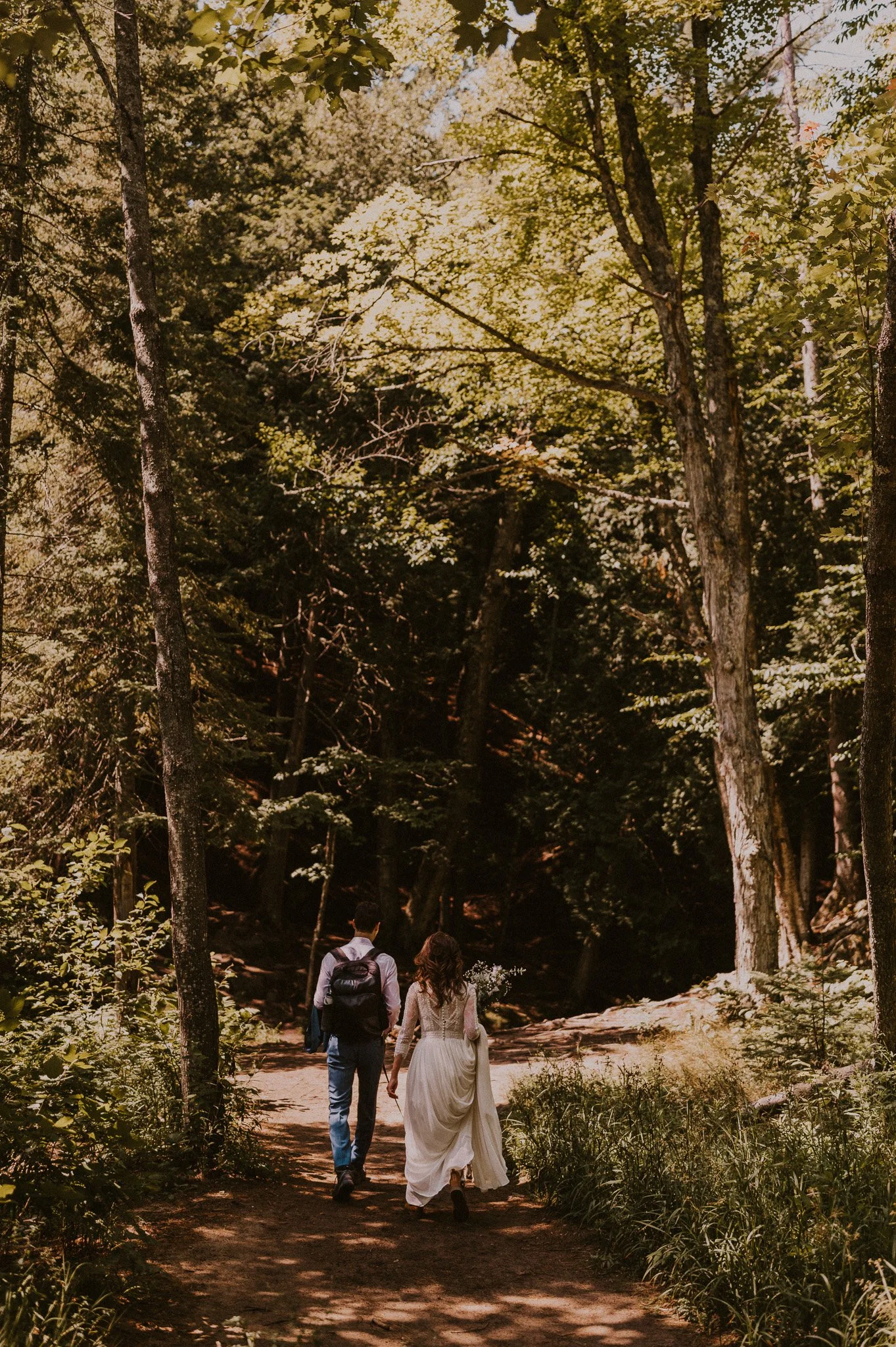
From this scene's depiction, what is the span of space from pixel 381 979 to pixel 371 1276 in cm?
191

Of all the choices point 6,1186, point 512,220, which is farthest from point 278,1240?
point 512,220

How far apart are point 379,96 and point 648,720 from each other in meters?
17.0

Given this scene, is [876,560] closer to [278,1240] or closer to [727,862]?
[278,1240]

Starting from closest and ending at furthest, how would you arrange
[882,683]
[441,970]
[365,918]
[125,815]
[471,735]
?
[882,683] → [441,970] → [365,918] → [125,815] → [471,735]

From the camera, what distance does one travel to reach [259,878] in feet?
64.3

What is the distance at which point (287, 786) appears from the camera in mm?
A: 17672

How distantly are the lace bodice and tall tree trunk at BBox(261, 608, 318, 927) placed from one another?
1162cm

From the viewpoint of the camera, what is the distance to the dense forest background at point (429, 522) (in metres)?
11.6

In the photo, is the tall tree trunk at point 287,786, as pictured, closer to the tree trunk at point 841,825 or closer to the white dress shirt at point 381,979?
the tree trunk at point 841,825

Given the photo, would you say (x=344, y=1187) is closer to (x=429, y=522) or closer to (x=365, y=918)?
(x=365, y=918)

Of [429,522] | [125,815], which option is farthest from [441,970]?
[429,522]

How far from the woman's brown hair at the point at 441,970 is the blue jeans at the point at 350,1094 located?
0.58m

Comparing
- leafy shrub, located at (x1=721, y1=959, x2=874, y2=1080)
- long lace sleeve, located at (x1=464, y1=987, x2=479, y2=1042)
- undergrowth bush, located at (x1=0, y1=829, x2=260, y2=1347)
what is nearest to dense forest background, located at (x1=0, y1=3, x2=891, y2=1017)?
leafy shrub, located at (x1=721, y1=959, x2=874, y2=1080)

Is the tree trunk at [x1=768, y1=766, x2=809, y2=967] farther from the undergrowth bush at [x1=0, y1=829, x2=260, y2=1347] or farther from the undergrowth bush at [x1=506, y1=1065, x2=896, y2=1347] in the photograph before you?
the undergrowth bush at [x1=0, y1=829, x2=260, y2=1347]
